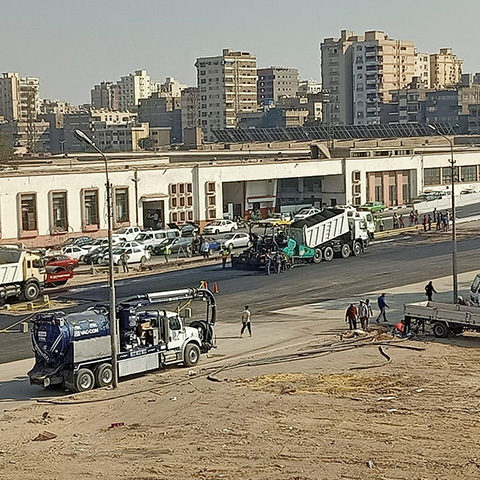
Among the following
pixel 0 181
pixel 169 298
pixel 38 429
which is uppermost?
pixel 0 181

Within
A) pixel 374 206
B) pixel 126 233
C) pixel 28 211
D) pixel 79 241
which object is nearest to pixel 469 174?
pixel 374 206

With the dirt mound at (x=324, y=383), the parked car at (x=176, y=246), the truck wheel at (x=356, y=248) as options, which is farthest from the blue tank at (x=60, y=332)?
the parked car at (x=176, y=246)

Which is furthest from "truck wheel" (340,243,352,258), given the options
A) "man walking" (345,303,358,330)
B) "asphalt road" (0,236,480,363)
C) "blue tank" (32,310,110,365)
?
"blue tank" (32,310,110,365)

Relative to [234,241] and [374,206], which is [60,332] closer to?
[234,241]

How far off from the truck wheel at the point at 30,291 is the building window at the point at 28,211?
16.5 metres

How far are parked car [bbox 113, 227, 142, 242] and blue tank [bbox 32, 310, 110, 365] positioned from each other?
3203 centimetres

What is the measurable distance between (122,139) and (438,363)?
160561 millimetres

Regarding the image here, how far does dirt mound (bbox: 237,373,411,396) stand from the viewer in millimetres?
27798

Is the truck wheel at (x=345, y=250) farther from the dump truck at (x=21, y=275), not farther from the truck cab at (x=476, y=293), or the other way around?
the truck cab at (x=476, y=293)

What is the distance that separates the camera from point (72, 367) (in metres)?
28.8

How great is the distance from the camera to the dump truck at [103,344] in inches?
1132

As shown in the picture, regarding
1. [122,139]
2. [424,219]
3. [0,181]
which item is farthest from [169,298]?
[122,139]

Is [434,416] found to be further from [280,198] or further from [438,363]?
[280,198]

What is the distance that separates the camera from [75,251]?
57.5m
